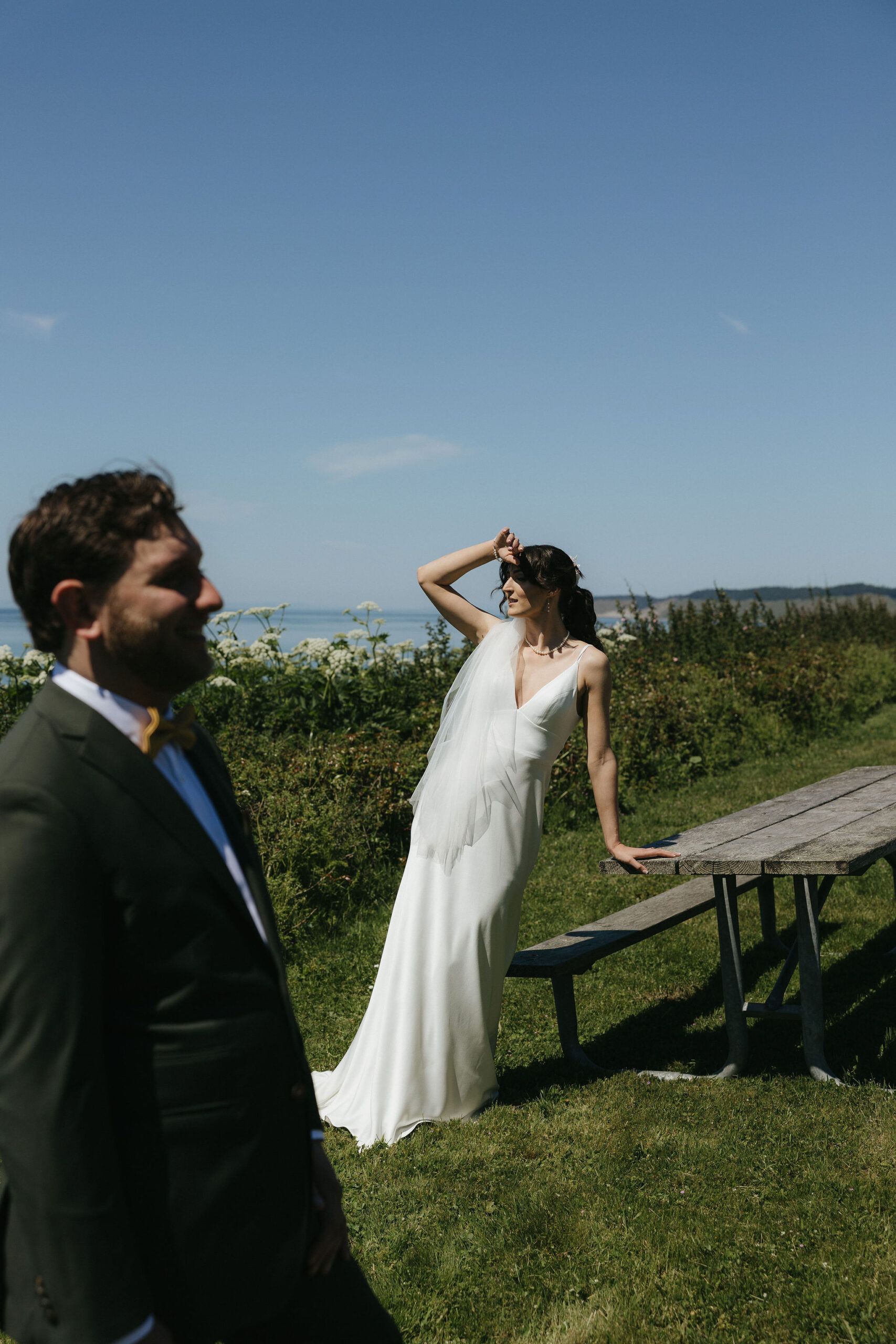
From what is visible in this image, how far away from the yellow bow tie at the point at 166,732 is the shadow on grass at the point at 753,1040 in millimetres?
3236

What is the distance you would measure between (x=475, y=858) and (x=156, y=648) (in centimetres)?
287

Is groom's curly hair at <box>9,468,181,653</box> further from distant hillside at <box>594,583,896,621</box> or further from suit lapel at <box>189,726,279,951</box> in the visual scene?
distant hillside at <box>594,583,896,621</box>

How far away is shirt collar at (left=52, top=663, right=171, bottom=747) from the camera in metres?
1.61

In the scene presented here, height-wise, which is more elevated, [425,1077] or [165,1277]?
[165,1277]

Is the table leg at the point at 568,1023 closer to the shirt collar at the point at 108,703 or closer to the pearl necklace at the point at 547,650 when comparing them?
the pearl necklace at the point at 547,650

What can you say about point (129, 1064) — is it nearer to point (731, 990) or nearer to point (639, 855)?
point (639, 855)

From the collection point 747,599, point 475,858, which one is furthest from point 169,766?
point 747,599

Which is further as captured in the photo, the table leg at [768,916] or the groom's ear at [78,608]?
the table leg at [768,916]

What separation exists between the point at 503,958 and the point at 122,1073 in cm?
300

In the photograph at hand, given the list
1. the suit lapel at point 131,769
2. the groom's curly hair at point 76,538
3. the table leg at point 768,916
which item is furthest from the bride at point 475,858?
the groom's curly hair at point 76,538

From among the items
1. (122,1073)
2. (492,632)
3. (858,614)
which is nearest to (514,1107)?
(492,632)

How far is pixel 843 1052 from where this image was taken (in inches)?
189

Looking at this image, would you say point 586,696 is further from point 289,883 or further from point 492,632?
point 289,883

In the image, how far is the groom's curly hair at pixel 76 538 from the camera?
158 cm
